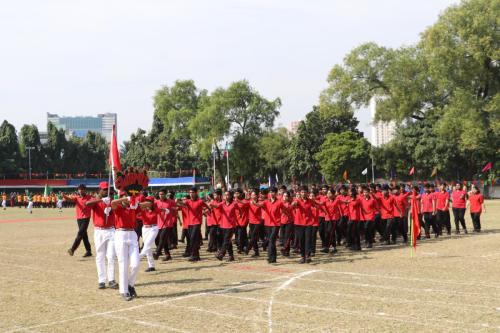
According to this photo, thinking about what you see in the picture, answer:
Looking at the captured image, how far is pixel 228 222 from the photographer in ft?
49.6

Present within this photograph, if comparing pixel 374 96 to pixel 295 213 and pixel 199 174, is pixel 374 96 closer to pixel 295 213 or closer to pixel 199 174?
pixel 199 174

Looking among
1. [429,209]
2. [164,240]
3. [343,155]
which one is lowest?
[164,240]

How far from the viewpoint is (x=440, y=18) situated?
49.1 m

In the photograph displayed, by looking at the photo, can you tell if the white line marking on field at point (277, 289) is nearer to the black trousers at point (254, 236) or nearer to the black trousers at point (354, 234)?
the black trousers at point (254, 236)

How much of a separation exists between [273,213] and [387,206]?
5373 millimetres

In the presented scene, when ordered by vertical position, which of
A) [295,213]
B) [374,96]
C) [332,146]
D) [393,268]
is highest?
[374,96]

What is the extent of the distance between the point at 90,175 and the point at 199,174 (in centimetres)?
1886

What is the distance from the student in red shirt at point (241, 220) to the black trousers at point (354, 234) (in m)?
3.18

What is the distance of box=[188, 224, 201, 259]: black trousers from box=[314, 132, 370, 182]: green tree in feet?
172

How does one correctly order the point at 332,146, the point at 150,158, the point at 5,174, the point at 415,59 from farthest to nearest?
the point at 150,158 < the point at 5,174 < the point at 332,146 < the point at 415,59

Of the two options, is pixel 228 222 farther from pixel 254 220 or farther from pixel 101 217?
pixel 101 217

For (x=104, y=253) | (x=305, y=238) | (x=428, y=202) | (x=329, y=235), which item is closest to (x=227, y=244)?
(x=305, y=238)

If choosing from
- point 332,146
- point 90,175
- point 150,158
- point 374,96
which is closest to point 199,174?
point 150,158

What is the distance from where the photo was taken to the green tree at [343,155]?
66.4 meters
